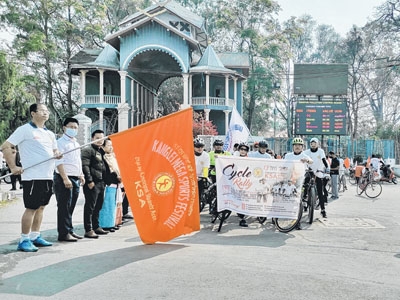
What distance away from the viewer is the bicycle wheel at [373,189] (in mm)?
14724

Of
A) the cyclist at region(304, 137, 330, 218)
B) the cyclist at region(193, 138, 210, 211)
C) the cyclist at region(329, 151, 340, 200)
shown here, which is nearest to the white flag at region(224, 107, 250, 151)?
the cyclist at region(329, 151, 340, 200)

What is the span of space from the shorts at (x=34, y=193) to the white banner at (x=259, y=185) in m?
3.23

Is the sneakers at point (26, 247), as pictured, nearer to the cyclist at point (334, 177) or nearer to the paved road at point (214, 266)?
the paved road at point (214, 266)

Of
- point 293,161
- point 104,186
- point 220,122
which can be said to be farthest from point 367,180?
point 220,122

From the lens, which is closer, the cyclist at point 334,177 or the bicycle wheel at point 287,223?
the bicycle wheel at point 287,223

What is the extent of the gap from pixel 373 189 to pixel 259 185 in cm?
829

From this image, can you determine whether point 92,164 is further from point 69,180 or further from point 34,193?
point 34,193

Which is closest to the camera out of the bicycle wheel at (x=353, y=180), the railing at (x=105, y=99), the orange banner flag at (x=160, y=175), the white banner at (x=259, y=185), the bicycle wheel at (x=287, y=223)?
the orange banner flag at (x=160, y=175)

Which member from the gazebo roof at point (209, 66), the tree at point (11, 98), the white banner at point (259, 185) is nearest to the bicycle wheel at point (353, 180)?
the gazebo roof at point (209, 66)

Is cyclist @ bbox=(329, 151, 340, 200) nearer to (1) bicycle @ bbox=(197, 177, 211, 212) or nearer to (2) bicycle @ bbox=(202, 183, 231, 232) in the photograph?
(1) bicycle @ bbox=(197, 177, 211, 212)

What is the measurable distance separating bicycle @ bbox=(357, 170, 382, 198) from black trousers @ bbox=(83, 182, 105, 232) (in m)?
10.6

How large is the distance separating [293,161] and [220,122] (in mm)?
26658

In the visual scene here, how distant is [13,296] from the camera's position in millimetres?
4129

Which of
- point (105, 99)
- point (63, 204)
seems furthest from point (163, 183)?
point (105, 99)
